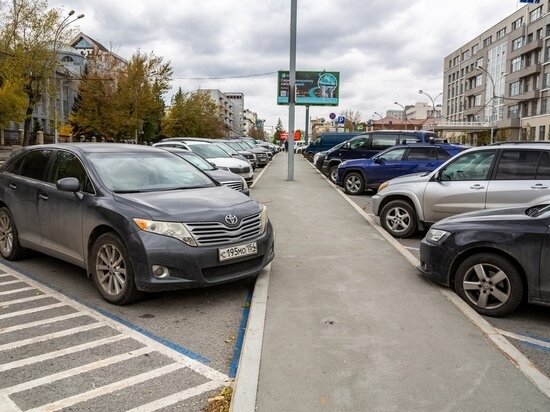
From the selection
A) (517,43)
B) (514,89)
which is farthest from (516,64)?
(514,89)

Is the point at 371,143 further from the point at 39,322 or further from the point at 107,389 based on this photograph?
the point at 107,389

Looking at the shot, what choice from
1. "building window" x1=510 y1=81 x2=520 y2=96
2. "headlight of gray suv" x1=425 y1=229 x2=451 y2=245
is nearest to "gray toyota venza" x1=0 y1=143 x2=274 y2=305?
"headlight of gray suv" x1=425 y1=229 x2=451 y2=245

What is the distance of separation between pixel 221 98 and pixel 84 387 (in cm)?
15081

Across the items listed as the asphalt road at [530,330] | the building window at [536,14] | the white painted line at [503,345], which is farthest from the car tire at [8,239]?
the building window at [536,14]

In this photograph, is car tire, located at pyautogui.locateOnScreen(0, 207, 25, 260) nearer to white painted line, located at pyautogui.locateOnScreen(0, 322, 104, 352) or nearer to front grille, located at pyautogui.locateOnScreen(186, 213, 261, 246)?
white painted line, located at pyautogui.locateOnScreen(0, 322, 104, 352)

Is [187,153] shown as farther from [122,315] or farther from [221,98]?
[221,98]

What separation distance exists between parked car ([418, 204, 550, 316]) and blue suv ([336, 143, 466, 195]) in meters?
8.52

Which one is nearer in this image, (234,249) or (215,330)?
(215,330)

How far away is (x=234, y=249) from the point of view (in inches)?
203

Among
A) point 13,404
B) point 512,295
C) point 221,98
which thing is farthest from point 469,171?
point 221,98

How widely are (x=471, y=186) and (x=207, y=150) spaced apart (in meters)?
9.89

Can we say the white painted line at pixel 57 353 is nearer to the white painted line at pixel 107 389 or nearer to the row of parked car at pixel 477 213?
the white painted line at pixel 107 389

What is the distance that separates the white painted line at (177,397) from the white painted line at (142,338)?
107 mm

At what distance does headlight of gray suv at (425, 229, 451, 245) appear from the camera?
215 inches
